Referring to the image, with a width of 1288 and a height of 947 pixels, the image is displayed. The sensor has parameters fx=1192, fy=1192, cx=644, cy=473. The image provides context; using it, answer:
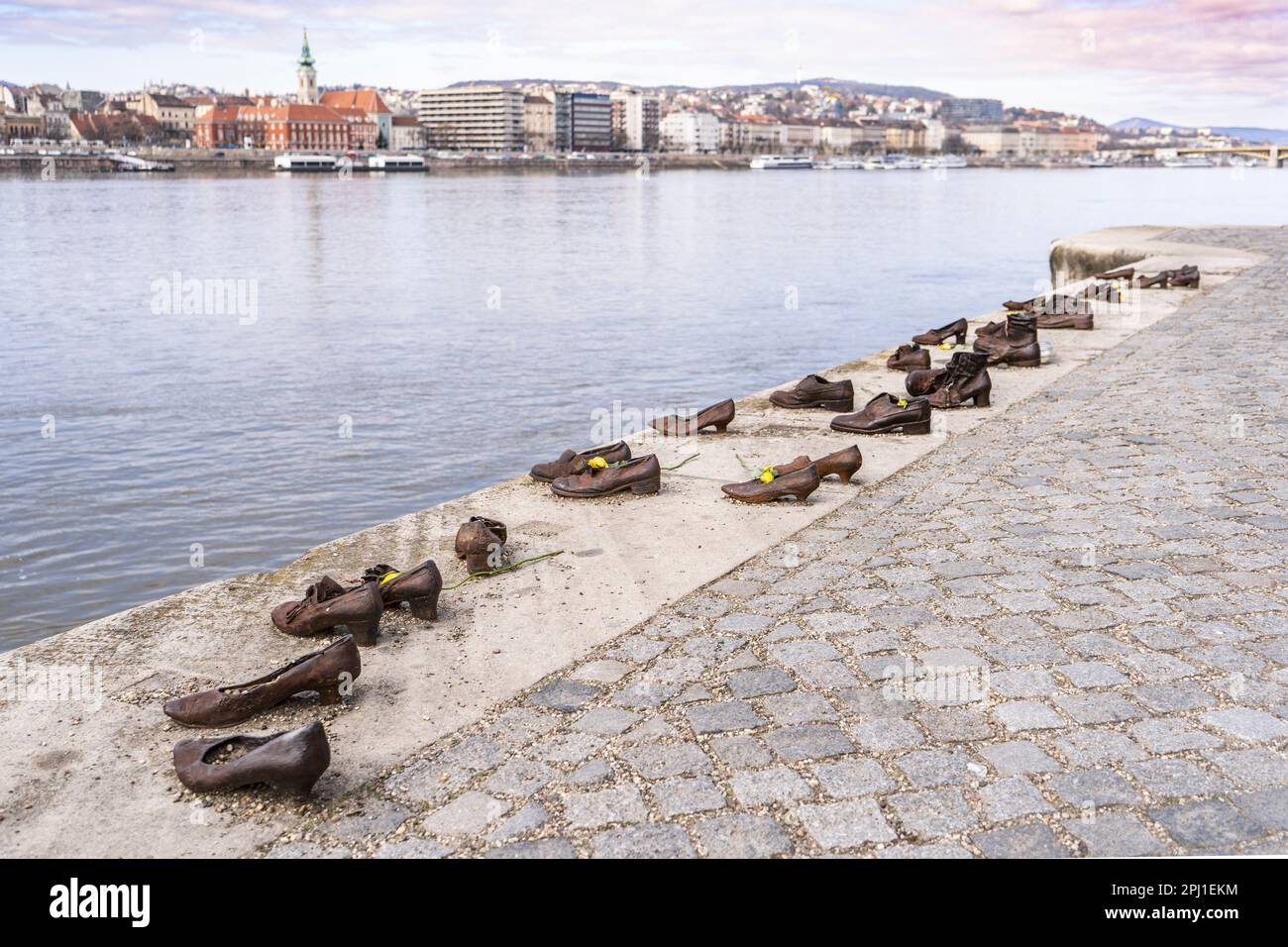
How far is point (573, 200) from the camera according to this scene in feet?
281

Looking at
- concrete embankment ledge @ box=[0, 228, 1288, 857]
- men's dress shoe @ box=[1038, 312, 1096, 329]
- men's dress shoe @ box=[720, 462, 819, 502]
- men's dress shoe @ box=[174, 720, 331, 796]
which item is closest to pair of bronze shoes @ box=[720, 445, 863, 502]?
men's dress shoe @ box=[720, 462, 819, 502]

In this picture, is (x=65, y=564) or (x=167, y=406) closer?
(x=65, y=564)

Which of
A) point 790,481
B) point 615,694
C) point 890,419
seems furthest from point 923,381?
point 615,694

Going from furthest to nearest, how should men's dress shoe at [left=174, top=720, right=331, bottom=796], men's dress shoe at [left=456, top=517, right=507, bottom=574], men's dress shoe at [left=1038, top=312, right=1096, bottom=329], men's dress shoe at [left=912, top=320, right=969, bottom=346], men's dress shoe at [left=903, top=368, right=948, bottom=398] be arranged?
1. men's dress shoe at [left=1038, top=312, right=1096, bottom=329]
2. men's dress shoe at [left=912, top=320, right=969, bottom=346]
3. men's dress shoe at [left=903, top=368, right=948, bottom=398]
4. men's dress shoe at [left=456, top=517, right=507, bottom=574]
5. men's dress shoe at [left=174, top=720, right=331, bottom=796]

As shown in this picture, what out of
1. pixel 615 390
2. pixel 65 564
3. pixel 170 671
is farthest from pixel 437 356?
pixel 170 671

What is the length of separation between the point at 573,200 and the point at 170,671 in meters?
83.1

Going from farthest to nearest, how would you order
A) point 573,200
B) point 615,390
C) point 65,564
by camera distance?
point 573,200, point 615,390, point 65,564

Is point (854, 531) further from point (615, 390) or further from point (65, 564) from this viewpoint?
point (615, 390)

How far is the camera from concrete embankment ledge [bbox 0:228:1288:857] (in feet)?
12.7

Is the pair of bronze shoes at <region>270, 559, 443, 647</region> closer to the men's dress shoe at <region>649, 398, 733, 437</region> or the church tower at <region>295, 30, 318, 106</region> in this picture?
the men's dress shoe at <region>649, 398, 733, 437</region>

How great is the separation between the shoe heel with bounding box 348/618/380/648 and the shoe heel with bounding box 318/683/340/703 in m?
0.55

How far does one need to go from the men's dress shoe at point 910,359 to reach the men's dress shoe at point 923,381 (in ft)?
4.31

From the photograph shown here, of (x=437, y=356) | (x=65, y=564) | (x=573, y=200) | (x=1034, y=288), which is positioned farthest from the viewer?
(x=573, y=200)

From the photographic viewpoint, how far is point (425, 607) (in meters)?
5.56
